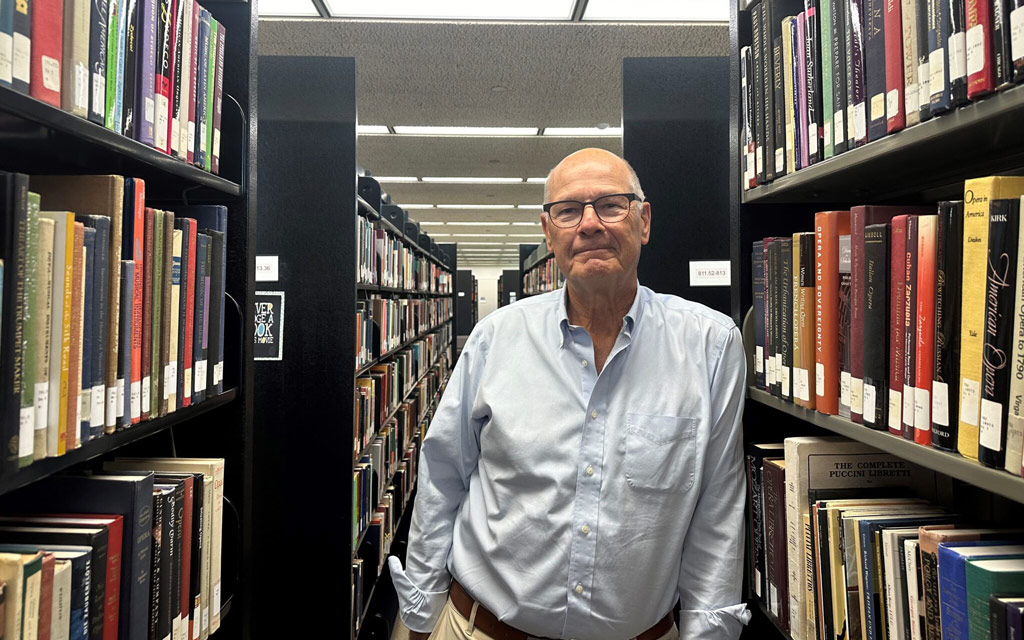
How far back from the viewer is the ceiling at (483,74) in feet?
11.8

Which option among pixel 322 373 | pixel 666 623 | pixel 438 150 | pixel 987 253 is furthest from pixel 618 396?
pixel 438 150

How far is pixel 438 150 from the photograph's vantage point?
612 cm

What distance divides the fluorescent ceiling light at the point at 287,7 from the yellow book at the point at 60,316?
291cm

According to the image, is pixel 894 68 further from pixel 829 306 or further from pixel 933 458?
pixel 933 458

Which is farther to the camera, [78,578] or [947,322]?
[78,578]

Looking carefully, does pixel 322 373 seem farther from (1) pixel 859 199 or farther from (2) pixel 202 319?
(1) pixel 859 199

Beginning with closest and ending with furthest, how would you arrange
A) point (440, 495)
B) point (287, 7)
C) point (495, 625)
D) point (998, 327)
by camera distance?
point (998, 327), point (495, 625), point (440, 495), point (287, 7)

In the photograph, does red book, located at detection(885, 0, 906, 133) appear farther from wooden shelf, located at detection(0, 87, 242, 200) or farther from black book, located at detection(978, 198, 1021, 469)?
wooden shelf, located at detection(0, 87, 242, 200)

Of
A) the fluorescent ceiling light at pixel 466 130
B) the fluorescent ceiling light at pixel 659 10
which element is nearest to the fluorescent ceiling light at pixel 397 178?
the fluorescent ceiling light at pixel 466 130

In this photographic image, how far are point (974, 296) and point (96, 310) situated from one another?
3.66ft

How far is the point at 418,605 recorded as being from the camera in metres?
1.42

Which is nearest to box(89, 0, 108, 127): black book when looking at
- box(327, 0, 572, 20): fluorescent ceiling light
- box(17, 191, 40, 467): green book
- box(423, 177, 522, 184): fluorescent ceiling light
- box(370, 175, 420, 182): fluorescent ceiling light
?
box(17, 191, 40, 467): green book

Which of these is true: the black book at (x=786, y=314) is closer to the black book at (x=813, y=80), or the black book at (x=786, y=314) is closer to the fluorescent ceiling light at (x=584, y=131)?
the black book at (x=813, y=80)

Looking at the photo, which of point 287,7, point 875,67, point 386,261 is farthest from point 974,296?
point 287,7
